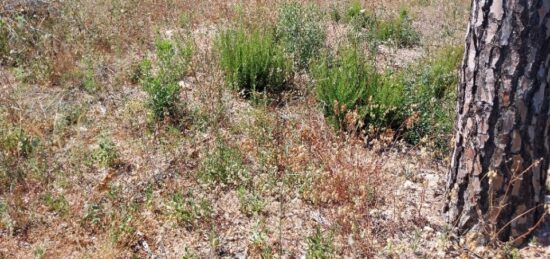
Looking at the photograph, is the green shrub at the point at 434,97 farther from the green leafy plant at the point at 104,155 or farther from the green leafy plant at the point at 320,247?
the green leafy plant at the point at 104,155

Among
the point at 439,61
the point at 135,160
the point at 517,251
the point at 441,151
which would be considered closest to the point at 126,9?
the point at 135,160

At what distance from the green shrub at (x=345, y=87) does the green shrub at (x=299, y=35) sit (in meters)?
0.89

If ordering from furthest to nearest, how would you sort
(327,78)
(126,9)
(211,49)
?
1. (126,9)
2. (211,49)
3. (327,78)

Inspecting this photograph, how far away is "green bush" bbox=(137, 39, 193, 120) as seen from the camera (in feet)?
14.3

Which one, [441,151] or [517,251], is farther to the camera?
[441,151]

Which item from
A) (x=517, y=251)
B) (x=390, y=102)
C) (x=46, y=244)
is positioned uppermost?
(x=390, y=102)

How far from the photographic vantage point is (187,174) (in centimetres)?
384

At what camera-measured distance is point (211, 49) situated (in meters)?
5.65

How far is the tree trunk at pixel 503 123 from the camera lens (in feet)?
8.39

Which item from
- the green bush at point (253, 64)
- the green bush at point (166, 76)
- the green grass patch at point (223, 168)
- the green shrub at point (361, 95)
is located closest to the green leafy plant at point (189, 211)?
the green grass patch at point (223, 168)

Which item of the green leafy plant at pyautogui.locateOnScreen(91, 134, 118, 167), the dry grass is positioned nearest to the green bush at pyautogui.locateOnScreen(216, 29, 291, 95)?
the dry grass

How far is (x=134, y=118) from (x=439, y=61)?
10.5 feet

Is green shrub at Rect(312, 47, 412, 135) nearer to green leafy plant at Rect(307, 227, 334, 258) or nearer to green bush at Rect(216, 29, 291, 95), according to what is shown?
green bush at Rect(216, 29, 291, 95)

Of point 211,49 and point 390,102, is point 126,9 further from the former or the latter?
point 390,102
